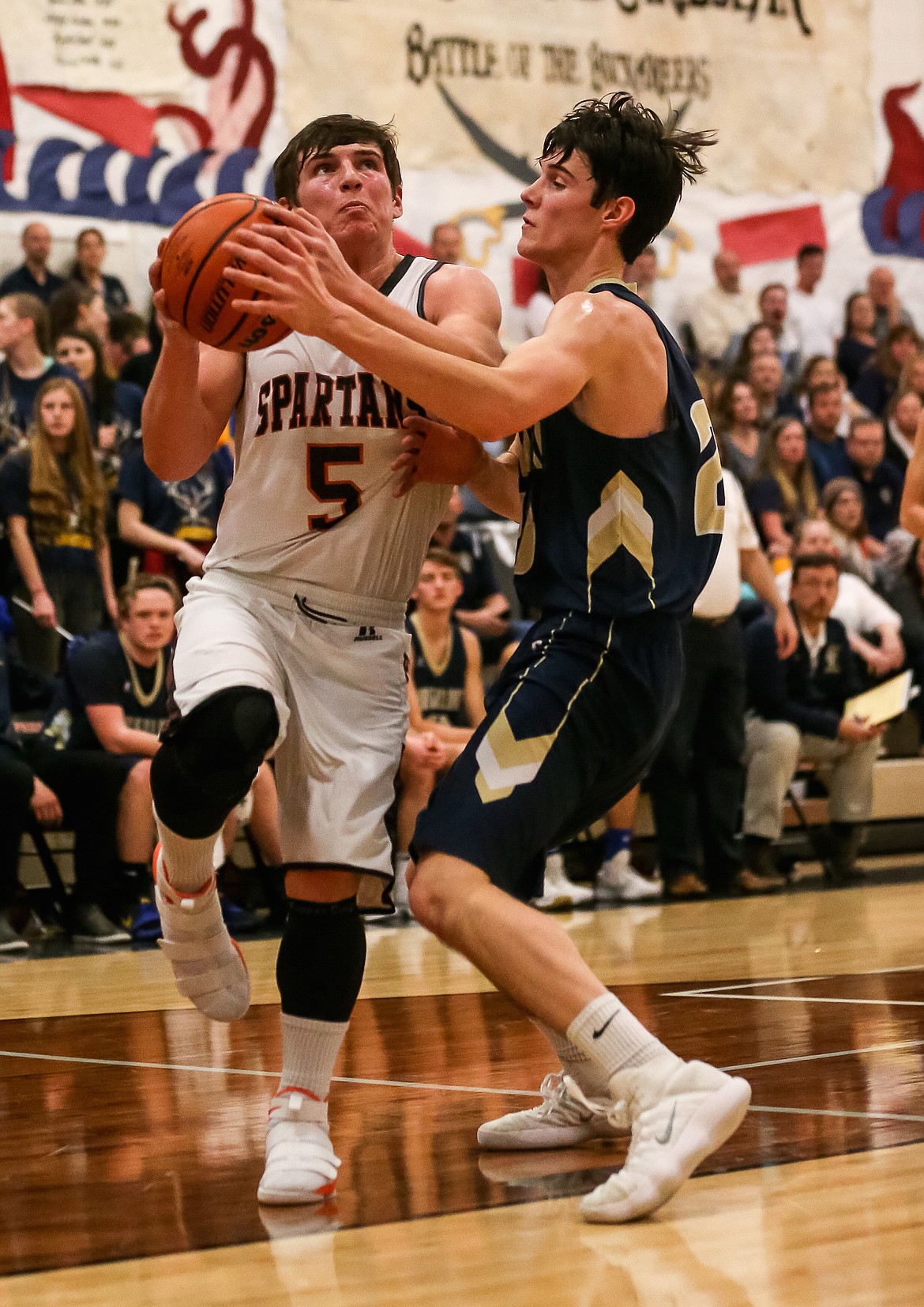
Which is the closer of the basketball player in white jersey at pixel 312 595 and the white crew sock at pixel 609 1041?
the white crew sock at pixel 609 1041

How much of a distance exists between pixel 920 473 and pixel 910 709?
14.4 feet

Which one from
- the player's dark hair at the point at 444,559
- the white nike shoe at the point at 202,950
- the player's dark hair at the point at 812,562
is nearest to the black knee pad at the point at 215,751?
the white nike shoe at the point at 202,950

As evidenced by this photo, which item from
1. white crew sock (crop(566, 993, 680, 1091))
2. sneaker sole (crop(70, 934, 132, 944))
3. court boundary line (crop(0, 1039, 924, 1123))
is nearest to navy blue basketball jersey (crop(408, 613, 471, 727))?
sneaker sole (crop(70, 934, 132, 944))

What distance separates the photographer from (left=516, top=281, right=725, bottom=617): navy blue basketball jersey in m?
2.98

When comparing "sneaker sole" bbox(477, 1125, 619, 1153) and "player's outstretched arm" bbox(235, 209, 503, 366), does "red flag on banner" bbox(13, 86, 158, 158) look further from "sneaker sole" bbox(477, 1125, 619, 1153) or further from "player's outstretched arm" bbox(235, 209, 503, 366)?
"sneaker sole" bbox(477, 1125, 619, 1153)

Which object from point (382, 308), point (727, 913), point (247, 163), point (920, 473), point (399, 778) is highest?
point (247, 163)

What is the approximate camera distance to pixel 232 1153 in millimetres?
3170

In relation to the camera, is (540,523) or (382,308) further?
(540,523)

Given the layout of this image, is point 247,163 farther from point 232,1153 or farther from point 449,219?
point 232,1153

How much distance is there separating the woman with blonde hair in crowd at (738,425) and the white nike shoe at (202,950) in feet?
22.7

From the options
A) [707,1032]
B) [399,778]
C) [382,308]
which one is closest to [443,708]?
[399,778]

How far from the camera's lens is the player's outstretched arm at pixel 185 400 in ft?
10.2

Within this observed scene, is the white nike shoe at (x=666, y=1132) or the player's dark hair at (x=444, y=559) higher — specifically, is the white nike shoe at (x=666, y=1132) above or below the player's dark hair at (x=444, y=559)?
below

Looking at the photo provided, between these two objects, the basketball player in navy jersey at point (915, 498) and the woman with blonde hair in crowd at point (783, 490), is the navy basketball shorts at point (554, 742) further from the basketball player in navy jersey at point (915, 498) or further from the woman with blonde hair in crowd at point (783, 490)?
the woman with blonde hair in crowd at point (783, 490)
